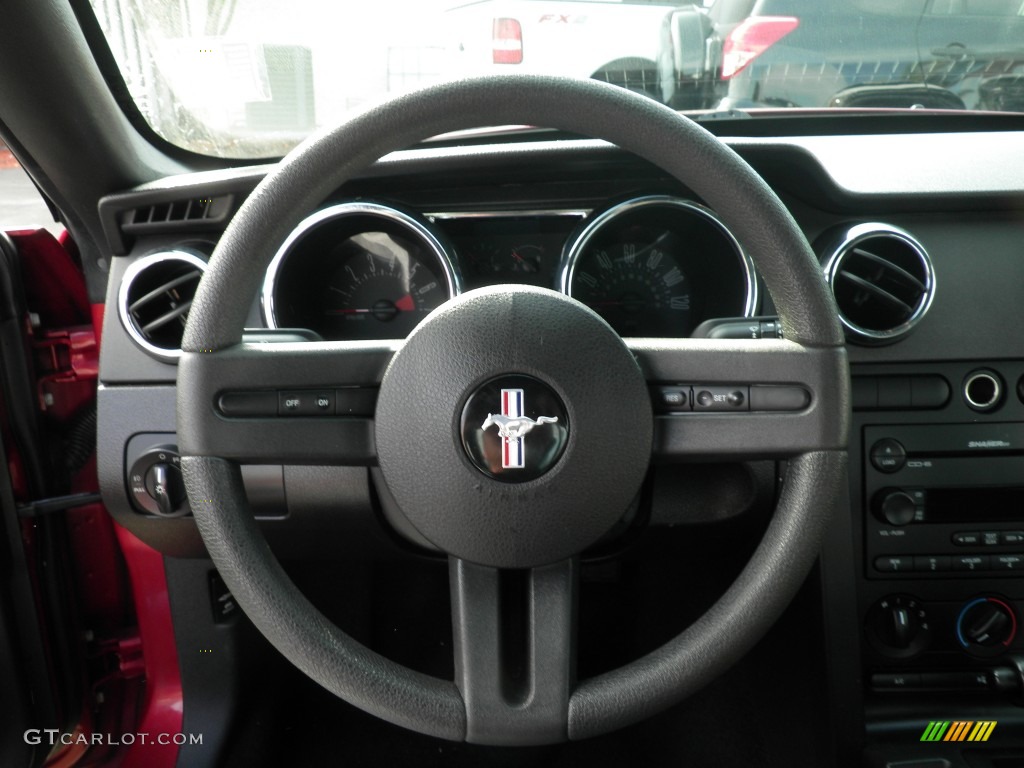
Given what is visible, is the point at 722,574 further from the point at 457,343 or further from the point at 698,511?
the point at 457,343

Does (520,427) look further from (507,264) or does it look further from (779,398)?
(507,264)

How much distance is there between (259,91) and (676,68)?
75 centimetres

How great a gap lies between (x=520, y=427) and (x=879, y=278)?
0.81 m

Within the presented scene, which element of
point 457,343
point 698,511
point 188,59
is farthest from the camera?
point 188,59

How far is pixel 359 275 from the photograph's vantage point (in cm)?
163

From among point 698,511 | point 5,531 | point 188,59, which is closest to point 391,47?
point 188,59

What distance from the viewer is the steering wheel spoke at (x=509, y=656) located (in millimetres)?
969

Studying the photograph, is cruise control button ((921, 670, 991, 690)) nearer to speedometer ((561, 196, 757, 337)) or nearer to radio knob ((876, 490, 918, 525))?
radio knob ((876, 490, 918, 525))

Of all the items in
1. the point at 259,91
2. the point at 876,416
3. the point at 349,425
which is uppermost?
the point at 259,91

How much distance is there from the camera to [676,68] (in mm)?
1602

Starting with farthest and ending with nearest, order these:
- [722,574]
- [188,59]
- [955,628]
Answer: [722,574] < [188,59] < [955,628]

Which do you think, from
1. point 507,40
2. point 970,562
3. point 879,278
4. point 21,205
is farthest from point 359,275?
point 970,562

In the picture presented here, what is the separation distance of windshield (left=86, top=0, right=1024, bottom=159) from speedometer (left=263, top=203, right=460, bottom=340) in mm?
244

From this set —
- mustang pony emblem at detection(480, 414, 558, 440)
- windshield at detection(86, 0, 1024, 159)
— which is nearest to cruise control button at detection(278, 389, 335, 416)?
mustang pony emblem at detection(480, 414, 558, 440)
